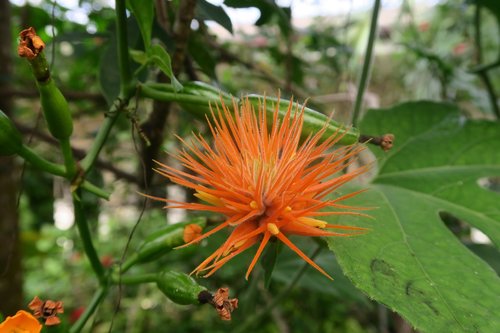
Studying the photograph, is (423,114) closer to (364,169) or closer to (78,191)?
(364,169)

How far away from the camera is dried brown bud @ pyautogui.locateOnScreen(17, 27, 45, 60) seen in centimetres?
37

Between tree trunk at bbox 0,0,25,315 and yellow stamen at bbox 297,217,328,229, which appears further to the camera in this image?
tree trunk at bbox 0,0,25,315

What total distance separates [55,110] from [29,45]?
0.23 ft

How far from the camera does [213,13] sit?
1.96 ft

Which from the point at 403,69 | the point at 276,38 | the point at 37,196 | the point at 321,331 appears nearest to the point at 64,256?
the point at 37,196

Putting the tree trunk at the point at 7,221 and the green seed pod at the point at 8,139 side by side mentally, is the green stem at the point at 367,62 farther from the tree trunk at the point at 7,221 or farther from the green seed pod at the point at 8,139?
the tree trunk at the point at 7,221

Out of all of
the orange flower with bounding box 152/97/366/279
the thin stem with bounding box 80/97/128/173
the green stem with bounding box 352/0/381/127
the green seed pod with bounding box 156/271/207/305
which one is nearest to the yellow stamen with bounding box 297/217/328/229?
the orange flower with bounding box 152/97/366/279

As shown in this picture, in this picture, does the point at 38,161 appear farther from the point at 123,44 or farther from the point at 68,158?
the point at 123,44

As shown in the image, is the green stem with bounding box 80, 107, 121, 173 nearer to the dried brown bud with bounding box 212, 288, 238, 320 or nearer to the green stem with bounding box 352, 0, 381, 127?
the dried brown bud with bounding box 212, 288, 238, 320

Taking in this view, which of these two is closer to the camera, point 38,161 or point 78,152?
point 38,161

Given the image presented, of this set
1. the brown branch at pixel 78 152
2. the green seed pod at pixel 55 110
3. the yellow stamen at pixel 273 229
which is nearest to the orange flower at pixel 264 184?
the yellow stamen at pixel 273 229

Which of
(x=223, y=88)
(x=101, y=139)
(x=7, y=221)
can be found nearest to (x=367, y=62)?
(x=223, y=88)

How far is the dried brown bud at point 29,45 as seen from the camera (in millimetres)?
368

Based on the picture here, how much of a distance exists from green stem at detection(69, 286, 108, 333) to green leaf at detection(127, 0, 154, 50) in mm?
256
